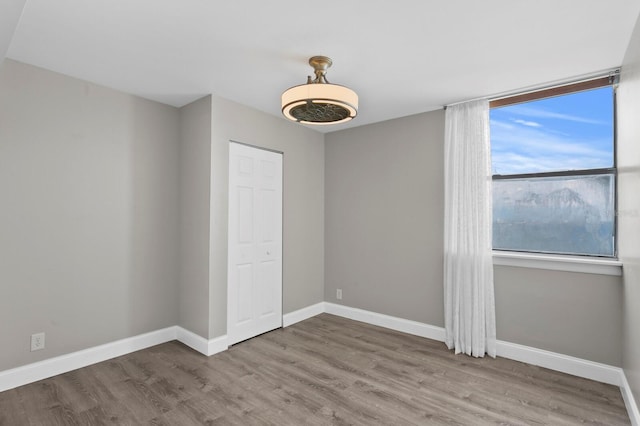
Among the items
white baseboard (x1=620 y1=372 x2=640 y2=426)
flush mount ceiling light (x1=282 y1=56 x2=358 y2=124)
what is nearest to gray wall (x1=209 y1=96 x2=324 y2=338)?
flush mount ceiling light (x1=282 y1=56 x2=358 y2=124)

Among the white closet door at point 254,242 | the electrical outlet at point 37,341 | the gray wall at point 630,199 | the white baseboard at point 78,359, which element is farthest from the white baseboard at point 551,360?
the electrical outlet at point 37,341

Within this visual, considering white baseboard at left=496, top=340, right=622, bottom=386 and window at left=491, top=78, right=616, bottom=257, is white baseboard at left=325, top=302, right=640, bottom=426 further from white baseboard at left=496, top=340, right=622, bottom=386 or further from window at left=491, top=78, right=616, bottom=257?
window at left=491, top=78, right=616, bottom=257

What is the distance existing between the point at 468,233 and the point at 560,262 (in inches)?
31.0

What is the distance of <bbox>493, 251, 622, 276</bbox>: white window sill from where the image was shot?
8.85 ft

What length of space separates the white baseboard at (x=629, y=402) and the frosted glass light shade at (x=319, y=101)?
272 cm

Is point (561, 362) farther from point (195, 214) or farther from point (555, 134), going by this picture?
point (195, 214)

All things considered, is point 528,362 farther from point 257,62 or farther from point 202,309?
point 257,62

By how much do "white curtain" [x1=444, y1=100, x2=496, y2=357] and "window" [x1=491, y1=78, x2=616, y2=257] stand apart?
0.82ft

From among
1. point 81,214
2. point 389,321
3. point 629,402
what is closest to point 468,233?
point 389,321

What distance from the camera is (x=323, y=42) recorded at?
2293 mm

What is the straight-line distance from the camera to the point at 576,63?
2.56 m

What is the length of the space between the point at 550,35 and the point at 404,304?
114 inches

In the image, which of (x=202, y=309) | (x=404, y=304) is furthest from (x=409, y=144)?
(x=202, y=309)

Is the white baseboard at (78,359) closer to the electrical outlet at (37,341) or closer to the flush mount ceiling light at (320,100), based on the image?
the electrical outlet at (37,341)
